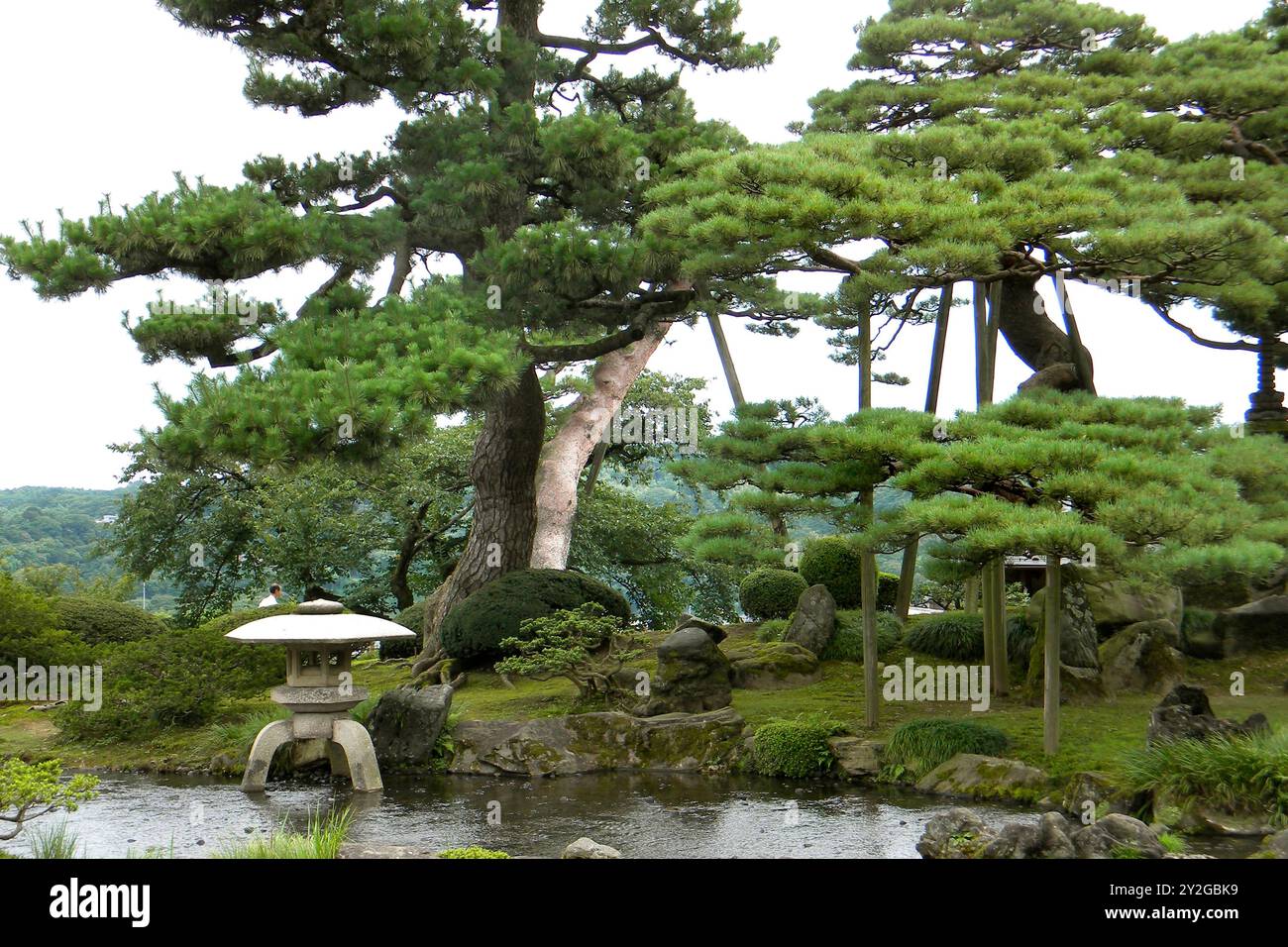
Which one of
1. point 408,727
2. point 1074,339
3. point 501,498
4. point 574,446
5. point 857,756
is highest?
point 1074,339

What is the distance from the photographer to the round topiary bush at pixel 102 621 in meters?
15.1

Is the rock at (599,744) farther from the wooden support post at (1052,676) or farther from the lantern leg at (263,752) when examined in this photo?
the wooden support post at (1052,676)

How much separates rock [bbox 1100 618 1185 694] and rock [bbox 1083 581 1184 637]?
62 cm

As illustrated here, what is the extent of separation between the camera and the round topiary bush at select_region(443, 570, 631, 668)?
40.9 feet

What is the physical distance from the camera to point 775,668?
11922 millimetres

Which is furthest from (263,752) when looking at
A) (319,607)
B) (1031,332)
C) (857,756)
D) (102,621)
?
(1031,332)

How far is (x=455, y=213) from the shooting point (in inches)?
452

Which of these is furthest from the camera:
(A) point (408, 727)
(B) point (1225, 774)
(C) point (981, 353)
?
(C) point (981, 353)

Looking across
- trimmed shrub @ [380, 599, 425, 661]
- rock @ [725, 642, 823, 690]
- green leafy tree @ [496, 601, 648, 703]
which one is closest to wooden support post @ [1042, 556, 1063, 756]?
rock @ [725, 642, 823, 690]

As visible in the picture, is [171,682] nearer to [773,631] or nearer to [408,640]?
[408,640]

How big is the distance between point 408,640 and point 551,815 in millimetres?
8655

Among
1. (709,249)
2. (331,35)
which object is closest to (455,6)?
(331,35)

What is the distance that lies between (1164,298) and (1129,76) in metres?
2.44
